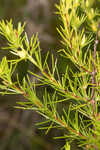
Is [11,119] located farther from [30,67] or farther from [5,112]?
[30,67]

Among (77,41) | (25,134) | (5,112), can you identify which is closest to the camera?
(77,41)

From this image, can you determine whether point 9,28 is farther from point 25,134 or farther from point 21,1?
Answer: point 21,1

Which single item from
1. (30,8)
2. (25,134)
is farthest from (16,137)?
(30,8)

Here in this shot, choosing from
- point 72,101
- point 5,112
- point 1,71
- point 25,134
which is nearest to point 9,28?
point 1,71

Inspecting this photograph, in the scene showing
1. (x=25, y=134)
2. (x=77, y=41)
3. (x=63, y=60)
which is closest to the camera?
(x=77, y=41)

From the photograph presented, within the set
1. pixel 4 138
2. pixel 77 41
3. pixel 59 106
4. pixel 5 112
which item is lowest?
pixel 4 138

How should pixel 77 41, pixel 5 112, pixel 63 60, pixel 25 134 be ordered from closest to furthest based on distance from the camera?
pixel 77 41 < pixel 63 60 < pixel 25 134 < pixel 5 112

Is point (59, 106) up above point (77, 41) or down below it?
below

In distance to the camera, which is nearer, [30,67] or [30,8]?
[30,67]

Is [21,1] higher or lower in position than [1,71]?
higher
